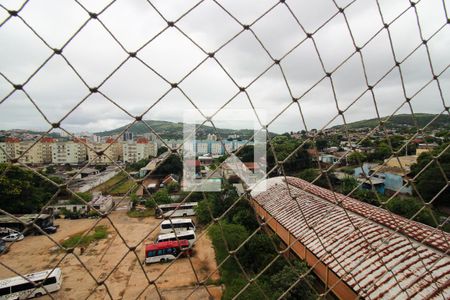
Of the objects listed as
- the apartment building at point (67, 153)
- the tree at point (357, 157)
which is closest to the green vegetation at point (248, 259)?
the tree at point (357, 157)

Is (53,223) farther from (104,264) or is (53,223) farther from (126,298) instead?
(126,298)

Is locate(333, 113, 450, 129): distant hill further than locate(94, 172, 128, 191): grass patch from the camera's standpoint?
No

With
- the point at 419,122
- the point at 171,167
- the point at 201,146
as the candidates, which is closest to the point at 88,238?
the point at 201,146

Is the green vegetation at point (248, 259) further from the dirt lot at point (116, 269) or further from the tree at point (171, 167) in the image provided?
the tree at point (171, 167)

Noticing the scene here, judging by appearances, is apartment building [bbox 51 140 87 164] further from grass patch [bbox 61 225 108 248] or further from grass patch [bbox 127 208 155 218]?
grass patch [bbox 61 225 108 248]

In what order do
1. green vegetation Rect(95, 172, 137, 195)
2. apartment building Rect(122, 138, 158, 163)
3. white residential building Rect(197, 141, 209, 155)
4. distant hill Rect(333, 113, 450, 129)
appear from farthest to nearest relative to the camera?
apartment building Rect(122, 138, 158, 163)
green vegetation Rect(95, 172, 137, 195)
white residential building Rect(197, 141, 209, 155)
distant hill Rect(333, 113, 450, 129)

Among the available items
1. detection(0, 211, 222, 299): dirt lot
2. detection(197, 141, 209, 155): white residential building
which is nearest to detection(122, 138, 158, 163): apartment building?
detection(197, 141, 209, 155): white residential building

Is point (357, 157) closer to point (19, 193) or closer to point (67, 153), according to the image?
point (19, 193)
